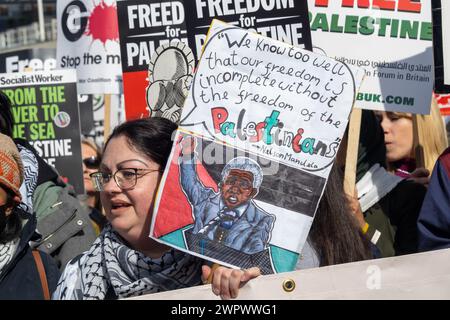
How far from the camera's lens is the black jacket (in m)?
3.20

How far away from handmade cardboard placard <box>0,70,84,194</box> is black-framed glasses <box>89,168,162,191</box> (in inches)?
104

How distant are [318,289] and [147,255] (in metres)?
0.69

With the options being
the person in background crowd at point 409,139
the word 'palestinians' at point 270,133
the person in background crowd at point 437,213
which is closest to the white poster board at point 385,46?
the person in background crowd at point 409,139

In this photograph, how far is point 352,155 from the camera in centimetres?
439

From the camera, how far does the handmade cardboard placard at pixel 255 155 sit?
2.81m

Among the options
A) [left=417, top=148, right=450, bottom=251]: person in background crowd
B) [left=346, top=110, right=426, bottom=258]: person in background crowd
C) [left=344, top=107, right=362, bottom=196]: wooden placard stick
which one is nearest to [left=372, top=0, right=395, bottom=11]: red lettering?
[left=344, top=107, right=362, bottom=196]: wooden placard stick

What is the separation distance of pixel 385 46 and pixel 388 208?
2.69ft

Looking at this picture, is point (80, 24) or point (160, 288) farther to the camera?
point (80, 24)

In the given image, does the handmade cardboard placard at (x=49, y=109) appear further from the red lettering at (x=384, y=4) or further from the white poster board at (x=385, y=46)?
the red lettering at (x=384, y=4)

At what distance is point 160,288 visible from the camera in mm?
2904

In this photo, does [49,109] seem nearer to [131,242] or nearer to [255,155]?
[131,242]

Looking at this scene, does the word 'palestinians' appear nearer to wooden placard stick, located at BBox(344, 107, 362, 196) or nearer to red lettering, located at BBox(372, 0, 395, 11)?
wooden placard stick, located at BBox(344, 107, 362, 196)

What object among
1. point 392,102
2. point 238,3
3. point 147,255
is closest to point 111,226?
point 147,255
